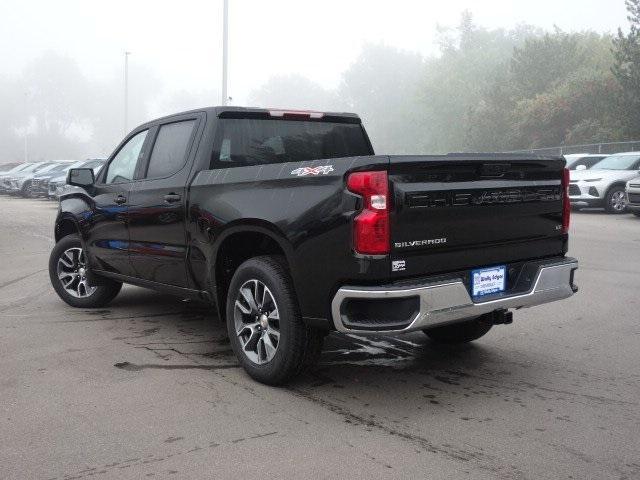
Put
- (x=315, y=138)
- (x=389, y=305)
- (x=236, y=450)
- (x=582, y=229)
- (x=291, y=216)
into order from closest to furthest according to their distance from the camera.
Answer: (x=236, y=450), (x=389, y=305), (x=291, y=216), (x=315, y=138), (x=582, y=229)

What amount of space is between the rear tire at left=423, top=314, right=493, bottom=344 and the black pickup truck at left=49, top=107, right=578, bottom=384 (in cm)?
2

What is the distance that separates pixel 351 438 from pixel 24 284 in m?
6.09

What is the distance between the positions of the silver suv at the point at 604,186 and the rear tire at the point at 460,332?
46.3 ft

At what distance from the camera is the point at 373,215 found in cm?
393

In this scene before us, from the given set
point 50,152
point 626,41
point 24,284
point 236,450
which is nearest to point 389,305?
point 236,450

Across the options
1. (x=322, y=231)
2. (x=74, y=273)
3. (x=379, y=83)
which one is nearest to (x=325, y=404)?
(x=322, y=231)

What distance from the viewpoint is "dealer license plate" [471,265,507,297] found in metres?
4.35

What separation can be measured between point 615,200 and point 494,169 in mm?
15539

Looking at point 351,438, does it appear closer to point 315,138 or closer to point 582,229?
point 315,138

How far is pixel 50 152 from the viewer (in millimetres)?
95438

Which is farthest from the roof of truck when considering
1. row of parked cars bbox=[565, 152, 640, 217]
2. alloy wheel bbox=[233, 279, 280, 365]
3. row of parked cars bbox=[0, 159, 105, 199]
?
row of parked cars bbox=[0, 159, 105, 199]

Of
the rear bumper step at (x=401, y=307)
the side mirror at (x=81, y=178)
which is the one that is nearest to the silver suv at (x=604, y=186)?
the side mirror at (x=81, y=178)

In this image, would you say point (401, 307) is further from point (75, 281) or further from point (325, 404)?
point (75, 281)

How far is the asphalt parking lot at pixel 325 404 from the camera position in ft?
11.2
